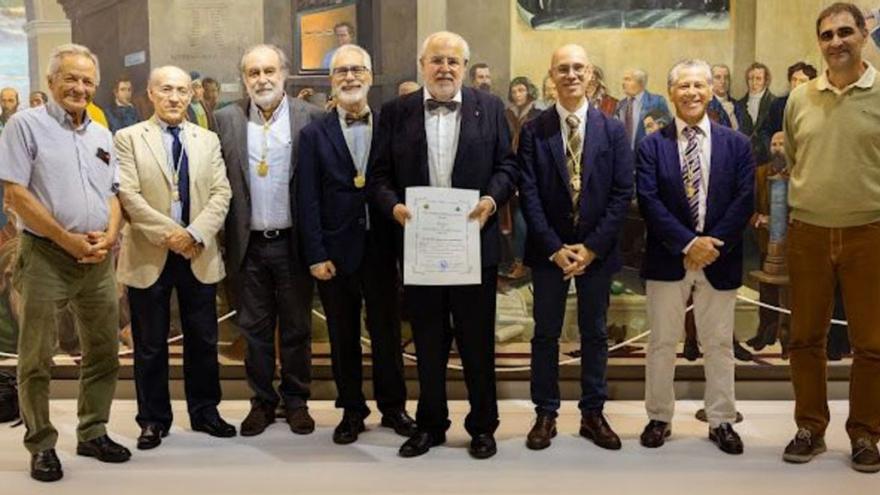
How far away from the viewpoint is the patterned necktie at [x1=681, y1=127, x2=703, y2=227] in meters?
4.17

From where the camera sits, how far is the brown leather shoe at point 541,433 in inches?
167

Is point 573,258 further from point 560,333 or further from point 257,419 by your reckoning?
point 257,419

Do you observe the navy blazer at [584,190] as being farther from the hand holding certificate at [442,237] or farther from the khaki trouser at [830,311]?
the khaki trouser at [830,311]

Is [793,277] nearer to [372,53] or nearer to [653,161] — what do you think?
[653,161]

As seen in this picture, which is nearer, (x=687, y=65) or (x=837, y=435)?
(x=687, y=65)

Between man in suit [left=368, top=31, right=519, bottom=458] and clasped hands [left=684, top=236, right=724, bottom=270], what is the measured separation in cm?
89

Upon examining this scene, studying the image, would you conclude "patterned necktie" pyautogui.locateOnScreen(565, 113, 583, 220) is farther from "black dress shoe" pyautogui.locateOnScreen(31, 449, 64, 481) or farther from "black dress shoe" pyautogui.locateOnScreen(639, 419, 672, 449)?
"black dress shoe" pyautogui.locateOnScreen(31, 449, 64, 481)

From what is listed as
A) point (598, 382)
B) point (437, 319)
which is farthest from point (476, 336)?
point (598, 382)

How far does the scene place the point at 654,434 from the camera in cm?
430

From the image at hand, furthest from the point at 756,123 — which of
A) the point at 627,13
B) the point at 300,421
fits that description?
the point at 300,421

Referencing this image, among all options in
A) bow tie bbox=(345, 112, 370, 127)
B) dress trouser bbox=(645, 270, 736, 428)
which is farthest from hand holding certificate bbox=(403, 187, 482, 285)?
dress trouser bbox=(645, 270, 736, 428)

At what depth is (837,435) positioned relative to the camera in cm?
447

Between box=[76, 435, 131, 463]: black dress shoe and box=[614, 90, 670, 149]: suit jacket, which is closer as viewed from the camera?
box=[76, 435, 131, 463]: black dress shoe

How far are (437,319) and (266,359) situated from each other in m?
1.01
